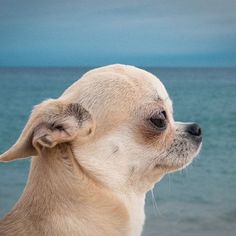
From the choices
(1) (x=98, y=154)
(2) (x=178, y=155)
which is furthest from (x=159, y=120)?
(1) (x=98, y=154)

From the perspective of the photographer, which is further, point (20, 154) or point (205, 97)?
point (205, 97)

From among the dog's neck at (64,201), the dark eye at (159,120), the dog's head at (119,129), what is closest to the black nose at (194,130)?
the dog's head at (119,129)

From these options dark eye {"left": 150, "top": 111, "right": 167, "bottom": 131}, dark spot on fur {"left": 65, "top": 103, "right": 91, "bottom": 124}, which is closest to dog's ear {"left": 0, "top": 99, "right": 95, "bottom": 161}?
dark spot on fur {"left": 65, "top": 103, "right": 91, "bottom": 124}

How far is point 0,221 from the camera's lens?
286 centimetres

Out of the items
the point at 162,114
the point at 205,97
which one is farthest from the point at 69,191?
the point at 205,97

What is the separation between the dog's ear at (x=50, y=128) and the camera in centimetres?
263

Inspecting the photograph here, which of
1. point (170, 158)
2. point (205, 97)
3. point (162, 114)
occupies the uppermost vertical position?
point (162, 114)

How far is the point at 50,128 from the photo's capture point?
2.68m

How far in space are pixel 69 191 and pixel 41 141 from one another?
0.25m

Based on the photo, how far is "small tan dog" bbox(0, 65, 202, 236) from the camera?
8.99 feet

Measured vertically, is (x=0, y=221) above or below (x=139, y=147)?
below

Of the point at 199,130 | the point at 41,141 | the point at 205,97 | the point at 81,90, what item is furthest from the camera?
the point at 205,97

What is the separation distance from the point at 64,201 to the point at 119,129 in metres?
0.36

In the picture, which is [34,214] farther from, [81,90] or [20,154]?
[81,90]
